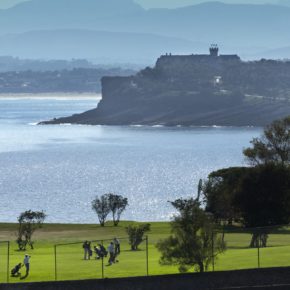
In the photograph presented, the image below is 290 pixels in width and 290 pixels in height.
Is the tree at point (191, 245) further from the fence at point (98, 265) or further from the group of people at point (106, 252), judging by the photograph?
the group of people at point (106, 252)

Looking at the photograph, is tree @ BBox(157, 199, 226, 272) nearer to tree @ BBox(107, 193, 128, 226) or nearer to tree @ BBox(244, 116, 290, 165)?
tree @ BBox(244, 116, 290, 165)

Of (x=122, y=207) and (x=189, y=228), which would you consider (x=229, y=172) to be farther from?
(x=189, y=228)

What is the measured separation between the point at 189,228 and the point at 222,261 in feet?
5.68

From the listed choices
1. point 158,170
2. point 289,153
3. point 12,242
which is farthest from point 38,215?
point 158,170

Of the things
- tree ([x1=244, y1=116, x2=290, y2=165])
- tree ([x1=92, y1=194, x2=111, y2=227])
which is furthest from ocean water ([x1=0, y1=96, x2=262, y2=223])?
tree ([x1=244, y1=116, x2=290, y2=165])

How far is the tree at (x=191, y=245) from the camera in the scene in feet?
117

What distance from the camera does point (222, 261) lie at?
3766 cm

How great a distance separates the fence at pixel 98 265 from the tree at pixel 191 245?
35.9 inches

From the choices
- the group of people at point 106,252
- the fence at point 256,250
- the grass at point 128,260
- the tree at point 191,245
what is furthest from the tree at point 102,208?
the tree at point 191,245

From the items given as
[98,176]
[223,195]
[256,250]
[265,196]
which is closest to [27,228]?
[223,195]

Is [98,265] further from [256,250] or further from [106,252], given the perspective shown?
[256,250]

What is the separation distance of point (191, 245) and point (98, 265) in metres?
4.23

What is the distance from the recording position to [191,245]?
117 feet

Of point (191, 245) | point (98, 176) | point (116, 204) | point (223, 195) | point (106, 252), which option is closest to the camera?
point (191, 245)
